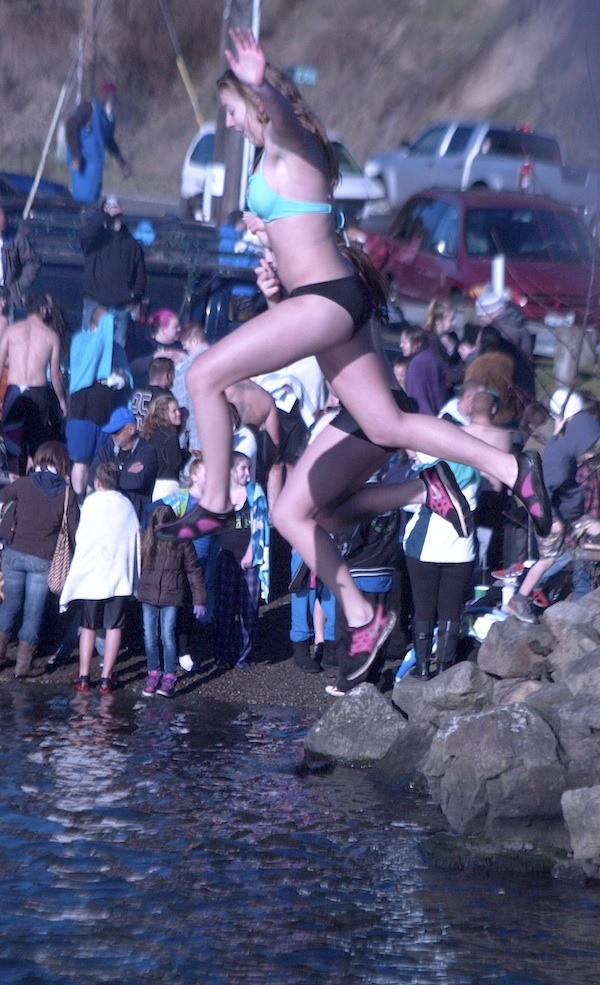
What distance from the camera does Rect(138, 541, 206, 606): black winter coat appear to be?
927 centimetres

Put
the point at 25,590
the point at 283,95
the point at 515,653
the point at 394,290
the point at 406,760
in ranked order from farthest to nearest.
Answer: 1. the point at 394,290
2. the point at 25,590
3. the point at 515,653
4. the point at 406,760
5. the point at 283,95

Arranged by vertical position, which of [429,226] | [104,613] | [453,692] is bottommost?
[453,692]

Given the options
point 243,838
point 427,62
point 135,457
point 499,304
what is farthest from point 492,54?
point 243,838

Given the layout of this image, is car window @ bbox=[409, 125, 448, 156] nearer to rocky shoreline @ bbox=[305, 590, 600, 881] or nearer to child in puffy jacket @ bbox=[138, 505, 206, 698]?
child in puffy jacket @ bbox=[138, 505, 206, 698]

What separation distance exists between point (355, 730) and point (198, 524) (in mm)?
3588

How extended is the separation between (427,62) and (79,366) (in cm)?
3189

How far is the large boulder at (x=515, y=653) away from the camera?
870 centimetres

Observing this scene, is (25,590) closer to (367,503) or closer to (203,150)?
(367,503)

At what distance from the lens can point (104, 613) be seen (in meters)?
9.44

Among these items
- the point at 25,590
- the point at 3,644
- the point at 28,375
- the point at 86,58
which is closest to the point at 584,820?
the point at 25,590

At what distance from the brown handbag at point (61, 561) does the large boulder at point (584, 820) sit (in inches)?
161

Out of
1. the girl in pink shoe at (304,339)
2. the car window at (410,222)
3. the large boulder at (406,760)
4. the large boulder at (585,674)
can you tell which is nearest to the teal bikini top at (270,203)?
the girl in pink shoe at (304,339)

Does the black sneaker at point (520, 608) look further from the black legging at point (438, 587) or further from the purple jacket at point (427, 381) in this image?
the purple jacket at point (427, 381)

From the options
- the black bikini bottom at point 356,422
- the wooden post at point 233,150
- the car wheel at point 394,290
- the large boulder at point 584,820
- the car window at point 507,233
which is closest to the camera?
the black bikini bottom at point 356,422
